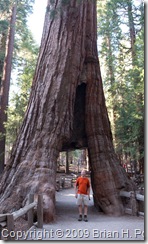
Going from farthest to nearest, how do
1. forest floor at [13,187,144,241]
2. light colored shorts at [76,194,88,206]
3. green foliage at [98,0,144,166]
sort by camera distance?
green foliage at [98,0,144,166] < light colored shorts at [76,194,88,206] < forest floor at [13,187,144,241]

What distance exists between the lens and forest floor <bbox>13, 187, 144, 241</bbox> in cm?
552

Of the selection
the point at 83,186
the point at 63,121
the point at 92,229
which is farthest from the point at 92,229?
the point at 63,121

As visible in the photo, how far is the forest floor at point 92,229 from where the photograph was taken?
552 centimetres

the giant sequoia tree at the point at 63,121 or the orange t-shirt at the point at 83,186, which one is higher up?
the giant sequoia tree at the point at 63,121

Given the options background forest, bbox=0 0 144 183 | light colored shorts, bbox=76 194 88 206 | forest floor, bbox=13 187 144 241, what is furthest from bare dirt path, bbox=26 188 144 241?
background forest, bbox=0 0 144 183

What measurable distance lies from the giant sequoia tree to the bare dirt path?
537mm

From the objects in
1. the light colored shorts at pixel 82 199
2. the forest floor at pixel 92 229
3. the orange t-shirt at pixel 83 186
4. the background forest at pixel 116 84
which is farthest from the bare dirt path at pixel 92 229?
the background forest at pixel 116 84

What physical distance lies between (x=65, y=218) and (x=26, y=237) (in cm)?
261

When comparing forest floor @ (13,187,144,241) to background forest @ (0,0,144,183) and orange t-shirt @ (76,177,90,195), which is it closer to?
orange t-shirt @ (76,177,90,195)

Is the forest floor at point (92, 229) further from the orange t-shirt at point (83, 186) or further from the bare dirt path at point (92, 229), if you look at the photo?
the orange t-shirt at point (83, 186)

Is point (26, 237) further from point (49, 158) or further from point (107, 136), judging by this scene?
point (107, 136)

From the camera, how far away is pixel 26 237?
526 cm

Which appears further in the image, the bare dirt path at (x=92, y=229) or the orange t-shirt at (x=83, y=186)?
the orange t-shirt at (x=83, y=186)

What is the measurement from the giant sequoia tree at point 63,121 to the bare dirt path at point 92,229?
54 cm
